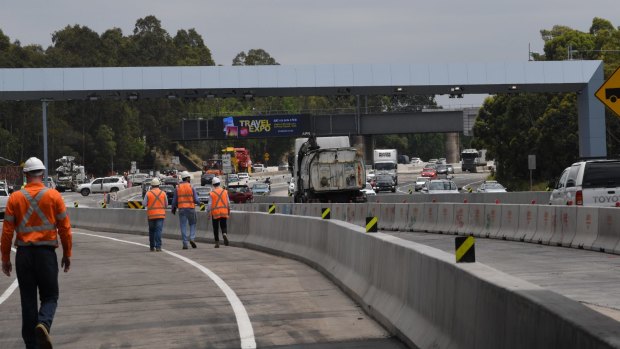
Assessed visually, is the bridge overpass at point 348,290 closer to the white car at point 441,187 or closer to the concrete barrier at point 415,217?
the concrete barrier at point 415,217

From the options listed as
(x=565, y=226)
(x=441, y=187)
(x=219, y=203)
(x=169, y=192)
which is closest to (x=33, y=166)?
(x=565, y=226)

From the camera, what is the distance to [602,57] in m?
81.0

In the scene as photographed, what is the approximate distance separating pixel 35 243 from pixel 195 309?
4.12m

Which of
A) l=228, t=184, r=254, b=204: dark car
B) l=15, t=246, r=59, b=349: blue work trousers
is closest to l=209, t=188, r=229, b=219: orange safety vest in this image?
l=15, t=246, r=59, b=349: blue work trousers

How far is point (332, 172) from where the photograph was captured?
4469 cm

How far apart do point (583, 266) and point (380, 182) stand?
66948 mm

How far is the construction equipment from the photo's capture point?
10838 cm

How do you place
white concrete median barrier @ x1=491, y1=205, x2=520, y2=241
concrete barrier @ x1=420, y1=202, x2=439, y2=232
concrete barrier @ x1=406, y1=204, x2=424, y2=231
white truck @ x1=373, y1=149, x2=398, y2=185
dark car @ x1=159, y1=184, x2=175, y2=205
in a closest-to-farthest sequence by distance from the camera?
white concrete median barrier @ x1=491, y1=205, x2=520, y2=241 < concrete barrier @ x1=420, y1=202, x2=439, y2=232 < concrete barrier @ x1=406, y1=204, x2=424, y2=231 < dark car @ x1=159, y1=184, x2=175, y2=205 < white truck @ x1=373, y1=149, x2=398, y2=185

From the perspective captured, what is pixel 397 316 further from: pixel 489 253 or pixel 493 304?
pixel 489 253

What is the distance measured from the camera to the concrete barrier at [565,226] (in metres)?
23.7

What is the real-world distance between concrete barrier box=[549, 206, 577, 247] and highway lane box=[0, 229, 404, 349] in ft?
19.5

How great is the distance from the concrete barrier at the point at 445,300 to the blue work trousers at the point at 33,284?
3.24 meters

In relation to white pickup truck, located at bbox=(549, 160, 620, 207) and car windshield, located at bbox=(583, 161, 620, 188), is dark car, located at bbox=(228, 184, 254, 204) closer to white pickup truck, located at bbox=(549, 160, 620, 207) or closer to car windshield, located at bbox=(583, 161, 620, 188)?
white pickup truck, located at bbox=(549, 160, 620, 207)

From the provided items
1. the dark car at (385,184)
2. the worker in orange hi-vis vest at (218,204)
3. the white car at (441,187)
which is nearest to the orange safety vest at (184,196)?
the worker in orange hi-vis vest at (218,204)
